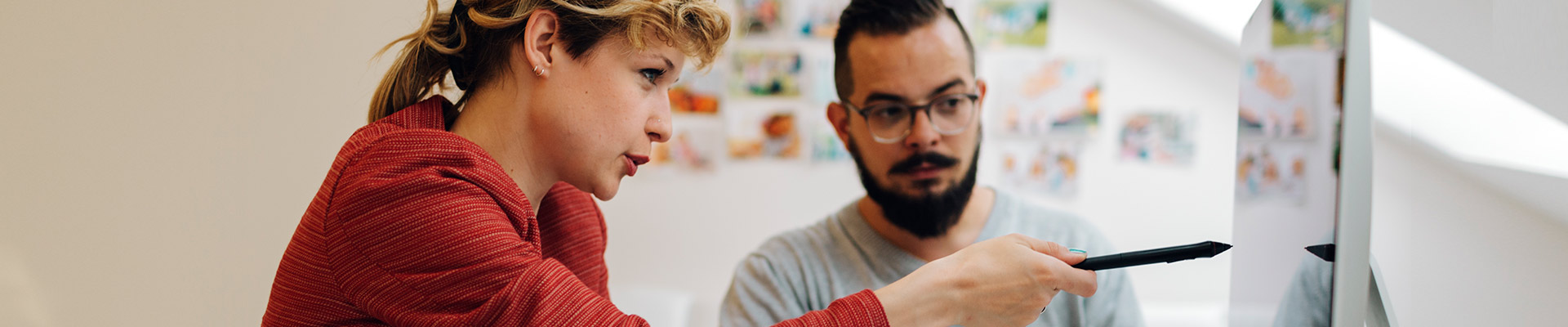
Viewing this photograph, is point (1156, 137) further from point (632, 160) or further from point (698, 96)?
point (632, 160)

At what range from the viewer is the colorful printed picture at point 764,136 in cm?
259

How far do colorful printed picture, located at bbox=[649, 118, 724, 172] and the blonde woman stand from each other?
1658 millimetres

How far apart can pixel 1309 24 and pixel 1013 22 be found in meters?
1.98

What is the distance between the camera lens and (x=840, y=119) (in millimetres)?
1195

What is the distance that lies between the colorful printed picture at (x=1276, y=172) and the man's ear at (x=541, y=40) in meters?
0.60

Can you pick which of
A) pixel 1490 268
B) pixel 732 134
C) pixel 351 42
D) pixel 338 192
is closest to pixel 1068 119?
pixel 732 134

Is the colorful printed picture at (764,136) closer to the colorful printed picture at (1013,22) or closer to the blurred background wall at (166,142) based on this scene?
the colorful printed picture at (1013,22)

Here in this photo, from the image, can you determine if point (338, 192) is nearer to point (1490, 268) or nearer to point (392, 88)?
point (392, 88)

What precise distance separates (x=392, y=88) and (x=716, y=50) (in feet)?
1.08

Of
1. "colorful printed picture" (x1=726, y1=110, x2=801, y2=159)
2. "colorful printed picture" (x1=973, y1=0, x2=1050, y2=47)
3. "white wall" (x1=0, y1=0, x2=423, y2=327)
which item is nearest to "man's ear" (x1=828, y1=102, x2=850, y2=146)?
"white wall" (x1=0, y1=0, x2=423, y2=327)

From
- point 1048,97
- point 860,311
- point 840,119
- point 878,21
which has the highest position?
point 1048,97

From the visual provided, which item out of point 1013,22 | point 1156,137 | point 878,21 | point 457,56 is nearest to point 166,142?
point 457,56

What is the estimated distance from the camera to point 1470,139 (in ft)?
2.06

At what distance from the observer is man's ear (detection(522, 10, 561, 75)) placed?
820 mm
